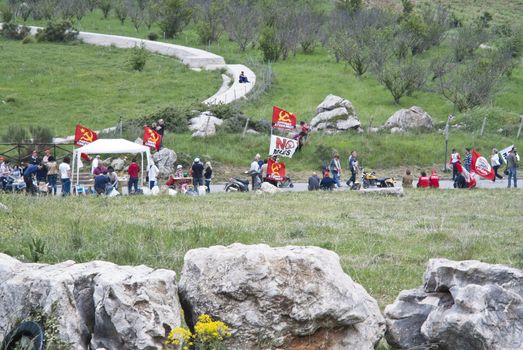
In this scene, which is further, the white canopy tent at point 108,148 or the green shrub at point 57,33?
the green shrub at point 57,33

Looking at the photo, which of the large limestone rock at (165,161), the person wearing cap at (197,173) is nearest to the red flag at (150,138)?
the large limestone rock at (165,161)

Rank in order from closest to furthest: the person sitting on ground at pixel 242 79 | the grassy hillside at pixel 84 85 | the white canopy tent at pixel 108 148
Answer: the white canopy tent at pixel 108 148
the grassy hillside at pixel 84 85
the person sitting on ground at pixel 242 79

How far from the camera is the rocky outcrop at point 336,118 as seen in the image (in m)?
42.1

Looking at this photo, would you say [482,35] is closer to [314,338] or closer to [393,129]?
[393,129]

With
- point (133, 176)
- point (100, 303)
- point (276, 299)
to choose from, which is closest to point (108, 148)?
point (133, 176)

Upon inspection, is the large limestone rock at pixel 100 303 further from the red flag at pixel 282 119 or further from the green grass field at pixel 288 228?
the red flag at pixel 282 119

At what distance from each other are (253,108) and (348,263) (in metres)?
32.7

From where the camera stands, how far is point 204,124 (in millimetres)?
39844

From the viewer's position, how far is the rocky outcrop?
42.1 meters

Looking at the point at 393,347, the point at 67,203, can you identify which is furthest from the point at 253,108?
the point at 393,347

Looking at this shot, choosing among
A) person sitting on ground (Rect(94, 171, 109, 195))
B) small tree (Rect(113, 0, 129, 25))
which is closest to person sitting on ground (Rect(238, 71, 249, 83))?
person sitting on ground (Rect(94, 171, 109, 195))

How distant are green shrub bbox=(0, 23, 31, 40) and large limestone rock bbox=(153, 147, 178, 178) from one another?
3488 cm

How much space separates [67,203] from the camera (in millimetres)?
22094

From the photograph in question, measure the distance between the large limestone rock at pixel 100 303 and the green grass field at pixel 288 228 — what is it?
3766mm
